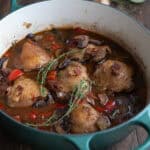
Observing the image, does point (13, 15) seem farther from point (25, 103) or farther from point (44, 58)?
point (25, 103)

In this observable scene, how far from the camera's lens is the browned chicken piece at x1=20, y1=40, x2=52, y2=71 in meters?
1.49

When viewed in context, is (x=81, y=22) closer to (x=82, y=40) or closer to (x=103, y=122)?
(x=82, y=40)

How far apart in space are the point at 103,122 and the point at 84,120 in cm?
6

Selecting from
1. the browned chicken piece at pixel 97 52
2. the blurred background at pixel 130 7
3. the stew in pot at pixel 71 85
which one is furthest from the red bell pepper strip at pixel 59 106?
the blurred background at pixel 130 7

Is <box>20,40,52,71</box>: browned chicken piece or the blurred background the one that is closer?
<box>20,40,52,71</box>: browned chicken piece

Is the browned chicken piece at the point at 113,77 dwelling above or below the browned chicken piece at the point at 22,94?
above

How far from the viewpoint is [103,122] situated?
1314 mm

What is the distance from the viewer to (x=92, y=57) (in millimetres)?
1520

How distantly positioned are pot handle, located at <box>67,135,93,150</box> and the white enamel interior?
477mm

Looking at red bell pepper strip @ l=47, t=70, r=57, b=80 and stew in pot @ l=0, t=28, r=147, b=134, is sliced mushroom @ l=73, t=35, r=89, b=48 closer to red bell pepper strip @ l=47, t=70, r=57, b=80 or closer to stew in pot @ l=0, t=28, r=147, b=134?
stew in pot @ l=0, t=28, r=147, b=134

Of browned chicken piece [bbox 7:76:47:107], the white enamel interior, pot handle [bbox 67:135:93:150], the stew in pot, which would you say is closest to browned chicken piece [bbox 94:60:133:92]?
the stew in pot

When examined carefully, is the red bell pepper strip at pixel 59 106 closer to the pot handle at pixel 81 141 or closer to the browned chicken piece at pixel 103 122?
the browned chicken piece at pixel 103 122

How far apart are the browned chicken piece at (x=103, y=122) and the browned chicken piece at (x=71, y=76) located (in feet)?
0.48

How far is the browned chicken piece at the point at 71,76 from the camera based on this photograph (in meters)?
1.41
